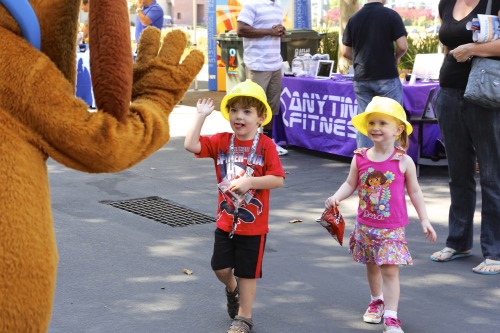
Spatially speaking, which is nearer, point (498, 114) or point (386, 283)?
point (386, 283)

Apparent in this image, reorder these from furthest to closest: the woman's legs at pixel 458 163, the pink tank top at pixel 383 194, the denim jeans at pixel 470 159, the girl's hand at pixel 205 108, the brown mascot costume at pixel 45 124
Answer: the woman's legs at pixel 458 163
the denim jeans at pixel 470 159
the pink tank top at pixel 383 194
the girl's hand at pixel 205 108
the brown mascot costume at pixel 45 124

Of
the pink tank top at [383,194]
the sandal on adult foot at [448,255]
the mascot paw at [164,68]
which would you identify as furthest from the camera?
the sandal on adult foot at [448,255]

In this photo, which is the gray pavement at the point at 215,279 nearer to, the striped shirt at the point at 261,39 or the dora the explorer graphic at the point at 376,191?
the dora the explorer graphic at the point at 376,191

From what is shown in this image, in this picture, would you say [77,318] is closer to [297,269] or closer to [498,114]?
[297,269]

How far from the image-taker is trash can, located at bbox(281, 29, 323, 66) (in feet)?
43.3

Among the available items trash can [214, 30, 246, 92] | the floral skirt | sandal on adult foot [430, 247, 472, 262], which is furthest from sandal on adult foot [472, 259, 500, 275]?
trash can [214, 30, 246, 92]

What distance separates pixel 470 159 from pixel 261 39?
453 centimetres

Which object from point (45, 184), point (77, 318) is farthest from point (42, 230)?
point (77, 318)

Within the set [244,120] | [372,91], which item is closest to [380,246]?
[244,120]

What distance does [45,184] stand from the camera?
7.34 feet

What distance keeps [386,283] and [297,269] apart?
1224 millimetres

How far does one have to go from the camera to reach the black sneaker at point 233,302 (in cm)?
471

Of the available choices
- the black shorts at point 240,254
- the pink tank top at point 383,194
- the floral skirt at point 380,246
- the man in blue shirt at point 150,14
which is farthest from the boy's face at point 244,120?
the man in blue shirt at point 150,14

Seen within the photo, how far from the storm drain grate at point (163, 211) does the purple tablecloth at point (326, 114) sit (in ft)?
8.65
